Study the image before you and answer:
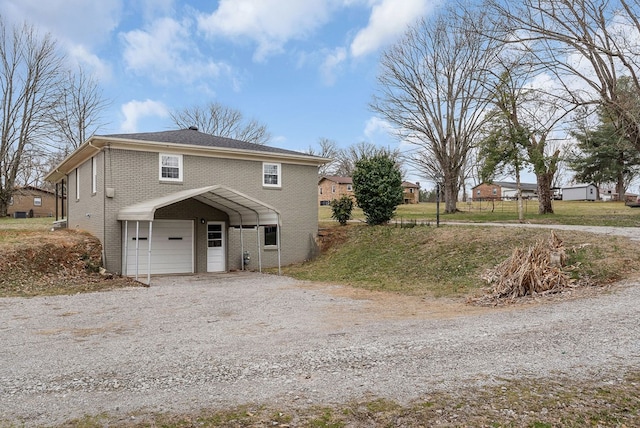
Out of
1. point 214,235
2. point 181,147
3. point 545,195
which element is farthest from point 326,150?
point 181,147

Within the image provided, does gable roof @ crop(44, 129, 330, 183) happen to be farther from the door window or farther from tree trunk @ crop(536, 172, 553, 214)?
tree trunk @ crop(536, 172, 553, 214)

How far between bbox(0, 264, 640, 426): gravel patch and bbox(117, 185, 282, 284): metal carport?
4199mm

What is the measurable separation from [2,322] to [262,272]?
30.4ft

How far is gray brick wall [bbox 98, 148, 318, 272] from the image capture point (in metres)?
14.4

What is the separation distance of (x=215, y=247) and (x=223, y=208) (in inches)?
63.7

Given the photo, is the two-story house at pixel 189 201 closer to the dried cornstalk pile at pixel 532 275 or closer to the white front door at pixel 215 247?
the white front door at pixel 215 247

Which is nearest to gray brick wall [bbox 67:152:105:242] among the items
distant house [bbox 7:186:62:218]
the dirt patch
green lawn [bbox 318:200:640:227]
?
the dirt patch

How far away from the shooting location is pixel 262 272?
53.3 feet

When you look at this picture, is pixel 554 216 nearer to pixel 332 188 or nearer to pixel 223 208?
pixel 223 208

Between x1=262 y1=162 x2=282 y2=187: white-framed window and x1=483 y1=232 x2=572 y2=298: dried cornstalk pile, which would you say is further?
x1=262 y1=162 x2=282 y2=187: white-framed window

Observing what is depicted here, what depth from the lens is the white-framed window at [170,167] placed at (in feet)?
50.2

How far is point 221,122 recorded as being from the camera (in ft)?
156

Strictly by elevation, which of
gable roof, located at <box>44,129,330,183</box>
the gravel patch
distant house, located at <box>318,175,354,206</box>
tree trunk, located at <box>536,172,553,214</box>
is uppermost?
distant house, located at <box>318,175,354,206</box>

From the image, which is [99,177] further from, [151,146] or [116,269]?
[116,269]
